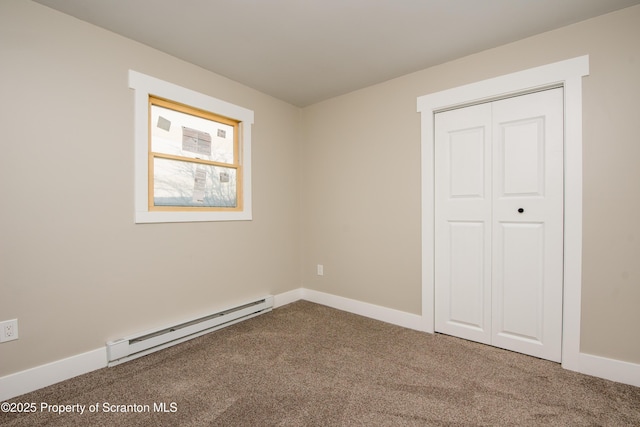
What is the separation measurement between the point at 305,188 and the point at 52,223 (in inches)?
92.0

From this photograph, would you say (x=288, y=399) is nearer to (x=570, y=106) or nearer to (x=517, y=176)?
(x=517, y=176)

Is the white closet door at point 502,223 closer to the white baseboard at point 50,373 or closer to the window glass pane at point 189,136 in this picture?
the window glass pane at point 189,136

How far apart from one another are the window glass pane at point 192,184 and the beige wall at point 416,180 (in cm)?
104

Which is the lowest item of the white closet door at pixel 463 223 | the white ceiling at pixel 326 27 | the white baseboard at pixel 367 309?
the white baseboard at pixel 367 309

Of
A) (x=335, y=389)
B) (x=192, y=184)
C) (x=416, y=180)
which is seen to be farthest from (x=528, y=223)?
(x=192, y=184)

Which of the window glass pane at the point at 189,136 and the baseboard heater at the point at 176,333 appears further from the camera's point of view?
the window glass pane at the point at 189,136

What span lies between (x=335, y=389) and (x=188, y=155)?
87.0 inches

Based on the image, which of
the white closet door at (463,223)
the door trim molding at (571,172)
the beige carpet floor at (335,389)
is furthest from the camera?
the white closet door at (463,223)

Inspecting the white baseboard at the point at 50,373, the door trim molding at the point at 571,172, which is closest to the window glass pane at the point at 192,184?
the white baseboard at the point at 50,373

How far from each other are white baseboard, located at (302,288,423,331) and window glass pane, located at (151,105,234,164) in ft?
6.01

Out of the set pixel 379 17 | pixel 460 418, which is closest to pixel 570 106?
pixel 379 17

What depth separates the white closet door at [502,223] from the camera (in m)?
2.05

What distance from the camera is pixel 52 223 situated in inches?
70.9

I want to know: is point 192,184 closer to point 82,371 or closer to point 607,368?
point 82,371
